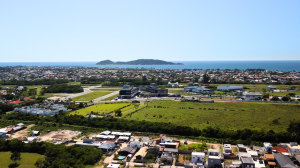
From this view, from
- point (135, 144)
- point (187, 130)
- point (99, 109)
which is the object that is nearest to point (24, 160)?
point (135, 144)

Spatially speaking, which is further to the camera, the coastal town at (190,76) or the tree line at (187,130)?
the coastal town at (190,76)

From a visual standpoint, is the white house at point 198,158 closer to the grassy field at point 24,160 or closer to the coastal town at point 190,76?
the grassy field at point 24,160

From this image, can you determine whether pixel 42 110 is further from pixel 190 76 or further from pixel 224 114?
pixel 190 76

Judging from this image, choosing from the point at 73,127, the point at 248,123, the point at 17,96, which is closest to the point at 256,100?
the point at 248,123

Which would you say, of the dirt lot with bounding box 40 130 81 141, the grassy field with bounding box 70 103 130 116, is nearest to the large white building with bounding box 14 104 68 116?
the grassy field with bounding box 70 103 130 116

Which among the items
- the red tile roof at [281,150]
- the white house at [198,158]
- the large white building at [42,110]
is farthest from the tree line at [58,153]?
the red tile roof at [281,150]

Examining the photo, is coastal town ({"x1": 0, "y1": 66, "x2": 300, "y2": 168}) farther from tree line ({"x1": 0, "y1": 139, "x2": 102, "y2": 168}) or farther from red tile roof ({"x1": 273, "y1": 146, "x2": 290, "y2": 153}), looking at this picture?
tree line ({"x1": 0, "y1": 139, "x2": 102, "y2": 168})

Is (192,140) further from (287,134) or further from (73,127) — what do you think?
(73,127)
